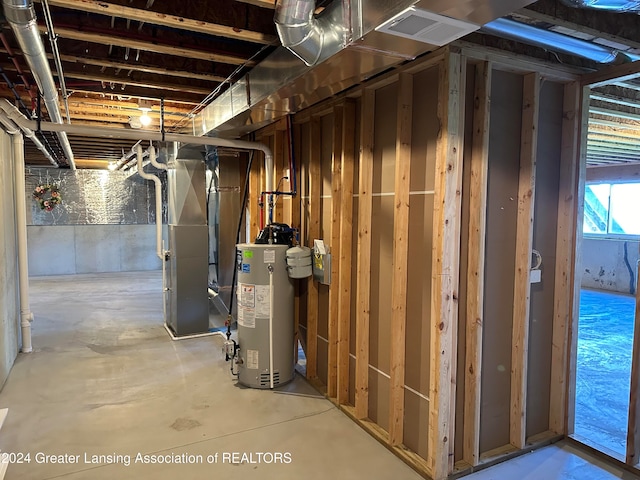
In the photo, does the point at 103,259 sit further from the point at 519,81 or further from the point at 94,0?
the point at 519,81

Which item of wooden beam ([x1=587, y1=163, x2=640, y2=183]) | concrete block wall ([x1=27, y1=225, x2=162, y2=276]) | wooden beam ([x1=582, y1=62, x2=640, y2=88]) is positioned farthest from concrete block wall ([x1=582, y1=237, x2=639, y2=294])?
concrete block wall ([x1=27, y1=225, x2=162, y2=276])

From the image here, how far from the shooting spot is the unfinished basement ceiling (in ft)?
7.18

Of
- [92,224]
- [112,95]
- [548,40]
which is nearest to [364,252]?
[548,40]

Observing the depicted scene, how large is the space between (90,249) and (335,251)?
8.32m

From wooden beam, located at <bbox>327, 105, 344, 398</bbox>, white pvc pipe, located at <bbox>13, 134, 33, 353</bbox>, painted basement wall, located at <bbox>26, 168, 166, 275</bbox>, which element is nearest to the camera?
wooden beam, located at <bbox>327, 105, 344, 398</bbox>

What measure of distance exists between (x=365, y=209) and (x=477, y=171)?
756 millimetres

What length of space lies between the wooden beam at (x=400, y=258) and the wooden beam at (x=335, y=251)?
660 millimetres

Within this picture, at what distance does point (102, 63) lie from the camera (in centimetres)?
298

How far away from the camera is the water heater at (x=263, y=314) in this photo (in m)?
3.22

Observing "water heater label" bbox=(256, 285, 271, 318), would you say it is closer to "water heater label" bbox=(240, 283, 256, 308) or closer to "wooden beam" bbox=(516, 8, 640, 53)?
"water heater label" bbox=(240, 283, 256, 308)

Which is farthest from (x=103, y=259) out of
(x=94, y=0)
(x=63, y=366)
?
(x=94, y=0)

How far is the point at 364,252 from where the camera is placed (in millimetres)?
2785

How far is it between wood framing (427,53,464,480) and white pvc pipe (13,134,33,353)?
154 inches

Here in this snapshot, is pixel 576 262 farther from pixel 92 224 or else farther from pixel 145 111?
pixel 92 224
